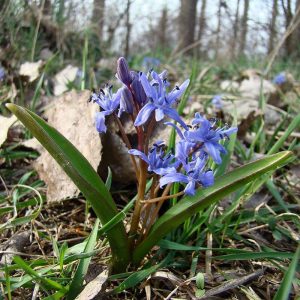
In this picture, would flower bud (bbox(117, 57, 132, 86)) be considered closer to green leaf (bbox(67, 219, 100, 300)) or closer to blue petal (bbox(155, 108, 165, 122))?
blue petal (bbox(155, 108, 165, 122))

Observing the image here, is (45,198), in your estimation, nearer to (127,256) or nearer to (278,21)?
(127,256)

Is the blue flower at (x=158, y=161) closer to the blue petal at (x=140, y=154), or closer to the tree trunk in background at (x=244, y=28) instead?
the blue petal at (x=140, y=154)

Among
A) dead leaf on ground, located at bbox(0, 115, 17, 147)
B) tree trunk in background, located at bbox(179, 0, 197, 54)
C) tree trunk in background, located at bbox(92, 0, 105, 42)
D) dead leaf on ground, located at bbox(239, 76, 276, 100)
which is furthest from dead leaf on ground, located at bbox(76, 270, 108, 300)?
tree trunk in background, located at bbox(179, 0, 197, 54)

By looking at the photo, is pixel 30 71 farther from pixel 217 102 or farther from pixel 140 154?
pixel 140 154

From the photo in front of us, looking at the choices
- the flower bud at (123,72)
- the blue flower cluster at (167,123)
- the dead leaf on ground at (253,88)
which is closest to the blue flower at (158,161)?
the blue flower cluster at (167,123)

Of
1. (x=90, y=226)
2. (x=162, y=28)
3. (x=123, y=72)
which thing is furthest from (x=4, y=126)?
(x=162, y=28)

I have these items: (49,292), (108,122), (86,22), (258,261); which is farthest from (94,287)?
(86,22)
